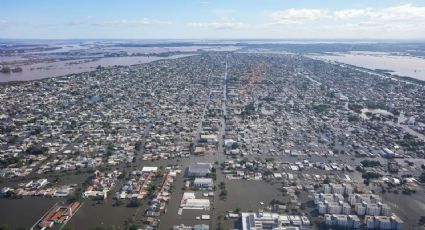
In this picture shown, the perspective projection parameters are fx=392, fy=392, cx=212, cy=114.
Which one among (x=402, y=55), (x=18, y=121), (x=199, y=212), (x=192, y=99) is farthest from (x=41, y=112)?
(x=402, y=55)

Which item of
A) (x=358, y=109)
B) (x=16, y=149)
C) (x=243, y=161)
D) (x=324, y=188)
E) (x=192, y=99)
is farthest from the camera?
(x=192, y=99)

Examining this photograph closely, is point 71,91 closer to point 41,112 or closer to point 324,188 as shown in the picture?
point 41,112

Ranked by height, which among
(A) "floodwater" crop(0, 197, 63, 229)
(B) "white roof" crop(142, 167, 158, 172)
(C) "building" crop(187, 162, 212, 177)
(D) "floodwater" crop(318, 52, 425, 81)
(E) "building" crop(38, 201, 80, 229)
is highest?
(D) "floodwater" crop(318, 52, 425, 81)

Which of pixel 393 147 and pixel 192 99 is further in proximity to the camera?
pixel 192 99

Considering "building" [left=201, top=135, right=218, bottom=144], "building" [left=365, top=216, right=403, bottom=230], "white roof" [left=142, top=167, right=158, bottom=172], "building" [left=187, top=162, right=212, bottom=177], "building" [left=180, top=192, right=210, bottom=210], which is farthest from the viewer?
"building" [left=201, top=135, right=218, bottom=144]

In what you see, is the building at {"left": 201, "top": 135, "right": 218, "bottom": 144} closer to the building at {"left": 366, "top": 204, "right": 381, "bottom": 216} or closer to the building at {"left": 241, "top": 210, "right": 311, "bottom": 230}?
the building at {"left": 241, "top": 210, "right": 311, "bottom": 230}

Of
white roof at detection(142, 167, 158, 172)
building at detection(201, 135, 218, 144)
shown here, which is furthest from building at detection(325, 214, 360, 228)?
building at detection(201, 135, 218, 144)

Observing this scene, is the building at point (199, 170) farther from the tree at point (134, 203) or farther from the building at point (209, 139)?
the building at point (209, 139)
